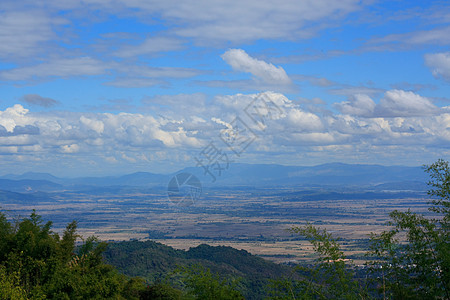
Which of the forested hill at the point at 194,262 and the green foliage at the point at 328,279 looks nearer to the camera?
the green foliage at the point at 328,279

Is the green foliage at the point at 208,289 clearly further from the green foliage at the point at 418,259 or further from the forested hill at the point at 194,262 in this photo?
the forested hill at the point at 194,262

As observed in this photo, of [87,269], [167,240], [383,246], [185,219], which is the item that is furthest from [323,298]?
[185,219]

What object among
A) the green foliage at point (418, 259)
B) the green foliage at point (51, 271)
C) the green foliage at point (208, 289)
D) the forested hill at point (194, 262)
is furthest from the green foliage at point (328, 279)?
the forested hill at point (194, 262)

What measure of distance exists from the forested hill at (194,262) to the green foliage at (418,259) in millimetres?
41002

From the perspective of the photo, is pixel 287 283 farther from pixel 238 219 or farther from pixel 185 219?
pixel 185 219

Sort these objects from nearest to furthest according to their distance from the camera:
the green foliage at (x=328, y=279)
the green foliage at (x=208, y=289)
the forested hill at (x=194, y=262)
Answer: the green foliage at (x=328, y=279)
the green foliage at (x=208, y=289)
the forested hill at (x=194, y=262)

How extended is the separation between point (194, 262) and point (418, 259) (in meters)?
57.2

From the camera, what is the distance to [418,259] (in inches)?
508

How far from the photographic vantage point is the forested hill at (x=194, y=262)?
5999cm

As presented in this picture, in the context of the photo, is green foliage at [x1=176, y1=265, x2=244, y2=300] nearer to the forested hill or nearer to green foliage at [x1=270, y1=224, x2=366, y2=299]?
green foliage at [x1=270, y1=224, x2=366, y2=299]

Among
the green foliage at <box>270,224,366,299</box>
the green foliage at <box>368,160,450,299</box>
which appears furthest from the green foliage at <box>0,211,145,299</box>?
the green foliage at <box>368,160,450,299</box>

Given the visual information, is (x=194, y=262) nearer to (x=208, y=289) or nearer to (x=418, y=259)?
(x=208, y=289)

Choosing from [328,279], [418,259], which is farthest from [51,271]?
[418,259]

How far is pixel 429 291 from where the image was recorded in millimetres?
12508
